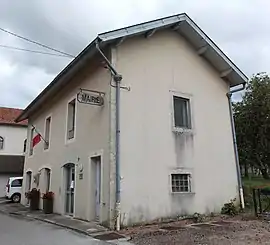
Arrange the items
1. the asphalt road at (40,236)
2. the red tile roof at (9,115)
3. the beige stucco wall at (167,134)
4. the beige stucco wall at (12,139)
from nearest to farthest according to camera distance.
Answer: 1. the asphalt road at (40,236)
2. the beige stucco wall at (167,134)
3. the beige stucco wall at (12,139)
4. the red tile roof at (9,115)

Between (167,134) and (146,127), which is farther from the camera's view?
(167,134)

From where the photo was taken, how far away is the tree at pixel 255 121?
1894 cm

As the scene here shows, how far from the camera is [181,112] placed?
40.5 feet

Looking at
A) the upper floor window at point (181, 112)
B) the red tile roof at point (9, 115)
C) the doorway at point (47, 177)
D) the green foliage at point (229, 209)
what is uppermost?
the red tile roof at point (9, 115)

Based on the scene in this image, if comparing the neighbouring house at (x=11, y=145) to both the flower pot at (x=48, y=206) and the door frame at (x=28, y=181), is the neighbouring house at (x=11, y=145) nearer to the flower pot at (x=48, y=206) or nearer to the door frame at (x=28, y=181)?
the door frame at (x=28, y=181)

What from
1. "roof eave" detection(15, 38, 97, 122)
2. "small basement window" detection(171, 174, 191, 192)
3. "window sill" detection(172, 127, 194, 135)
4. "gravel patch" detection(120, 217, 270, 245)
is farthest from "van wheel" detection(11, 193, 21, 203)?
"gravel patch" detection(120, 217, 270, 245)

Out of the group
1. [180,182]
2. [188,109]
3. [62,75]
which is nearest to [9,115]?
[62,75]

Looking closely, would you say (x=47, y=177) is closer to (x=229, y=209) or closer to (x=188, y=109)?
(x=188, y=109)

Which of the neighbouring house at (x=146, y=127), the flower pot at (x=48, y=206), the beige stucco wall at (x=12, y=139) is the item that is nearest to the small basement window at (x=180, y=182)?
the neighbouring house at (x=146, y=127)

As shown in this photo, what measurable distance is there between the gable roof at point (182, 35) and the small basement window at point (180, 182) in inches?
199

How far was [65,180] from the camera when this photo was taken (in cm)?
1336

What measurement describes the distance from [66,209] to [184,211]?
5049 millimetres

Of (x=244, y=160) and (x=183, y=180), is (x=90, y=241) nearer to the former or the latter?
(x=183, y=180)

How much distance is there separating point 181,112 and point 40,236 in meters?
6.81
